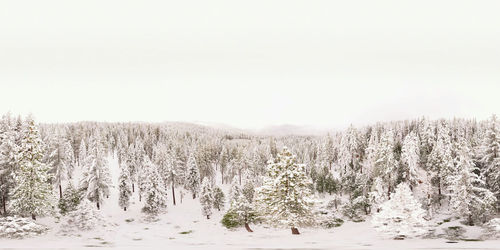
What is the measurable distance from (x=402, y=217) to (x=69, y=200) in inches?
1977

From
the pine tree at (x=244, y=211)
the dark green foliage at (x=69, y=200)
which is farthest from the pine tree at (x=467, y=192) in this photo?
the dark green foliage at (x=69, y=200)

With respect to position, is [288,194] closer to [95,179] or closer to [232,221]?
[232,221]

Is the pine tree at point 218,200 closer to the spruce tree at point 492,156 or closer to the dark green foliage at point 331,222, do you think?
the dark green foliage at point 331,222

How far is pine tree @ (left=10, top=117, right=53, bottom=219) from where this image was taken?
35.6 metres

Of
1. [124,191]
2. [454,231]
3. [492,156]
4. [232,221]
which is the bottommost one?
[232,221]

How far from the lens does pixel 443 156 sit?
50.6 m

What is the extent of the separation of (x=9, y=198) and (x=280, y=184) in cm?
3479

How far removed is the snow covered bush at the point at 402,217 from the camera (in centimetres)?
2825

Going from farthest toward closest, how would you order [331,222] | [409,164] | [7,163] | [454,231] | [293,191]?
[331,222] → [409,164] → [454,231] → [7,163] → [293,191]

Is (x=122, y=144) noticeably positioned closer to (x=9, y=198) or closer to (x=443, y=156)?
(x=9, y=198)

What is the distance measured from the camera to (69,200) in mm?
50938

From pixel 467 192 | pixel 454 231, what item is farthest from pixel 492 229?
pixel 454 231

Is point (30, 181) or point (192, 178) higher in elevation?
point (30, 181)

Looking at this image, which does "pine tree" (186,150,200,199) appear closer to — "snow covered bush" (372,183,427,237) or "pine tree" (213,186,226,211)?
"pine tree" (213,186,226,211)
